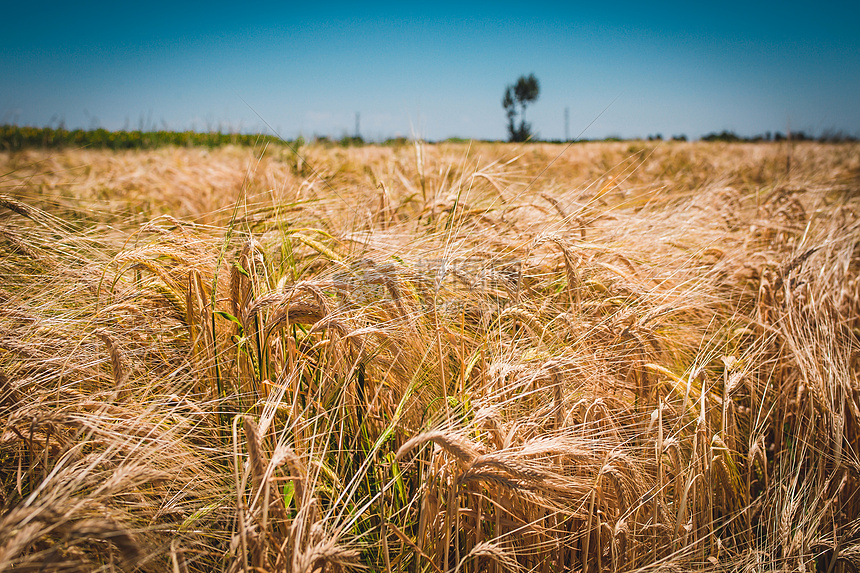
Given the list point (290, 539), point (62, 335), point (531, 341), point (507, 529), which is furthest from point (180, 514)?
point (531, 341)

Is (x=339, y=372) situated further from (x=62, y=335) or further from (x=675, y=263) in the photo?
(x=675, y=263)

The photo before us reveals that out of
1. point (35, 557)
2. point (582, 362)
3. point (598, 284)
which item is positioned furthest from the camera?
point (598, 284)

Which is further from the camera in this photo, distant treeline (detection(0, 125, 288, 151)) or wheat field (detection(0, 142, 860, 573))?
distant treeline (detection(0, 125, 288, 151))

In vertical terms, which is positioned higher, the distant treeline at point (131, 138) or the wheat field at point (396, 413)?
the distant treeline at point (131, 138)

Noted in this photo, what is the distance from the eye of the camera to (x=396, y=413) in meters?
0.98

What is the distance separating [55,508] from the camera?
63cm

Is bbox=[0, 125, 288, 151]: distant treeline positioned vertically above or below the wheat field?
above

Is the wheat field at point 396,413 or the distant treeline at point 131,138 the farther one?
the distant treeline at point 131,138

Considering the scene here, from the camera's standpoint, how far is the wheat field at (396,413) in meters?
0.82

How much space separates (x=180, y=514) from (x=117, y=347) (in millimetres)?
398

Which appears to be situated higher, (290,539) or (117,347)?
(117,347)

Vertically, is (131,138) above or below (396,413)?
above

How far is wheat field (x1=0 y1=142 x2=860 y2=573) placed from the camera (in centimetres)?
82

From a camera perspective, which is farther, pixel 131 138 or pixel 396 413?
pixel 131 138
